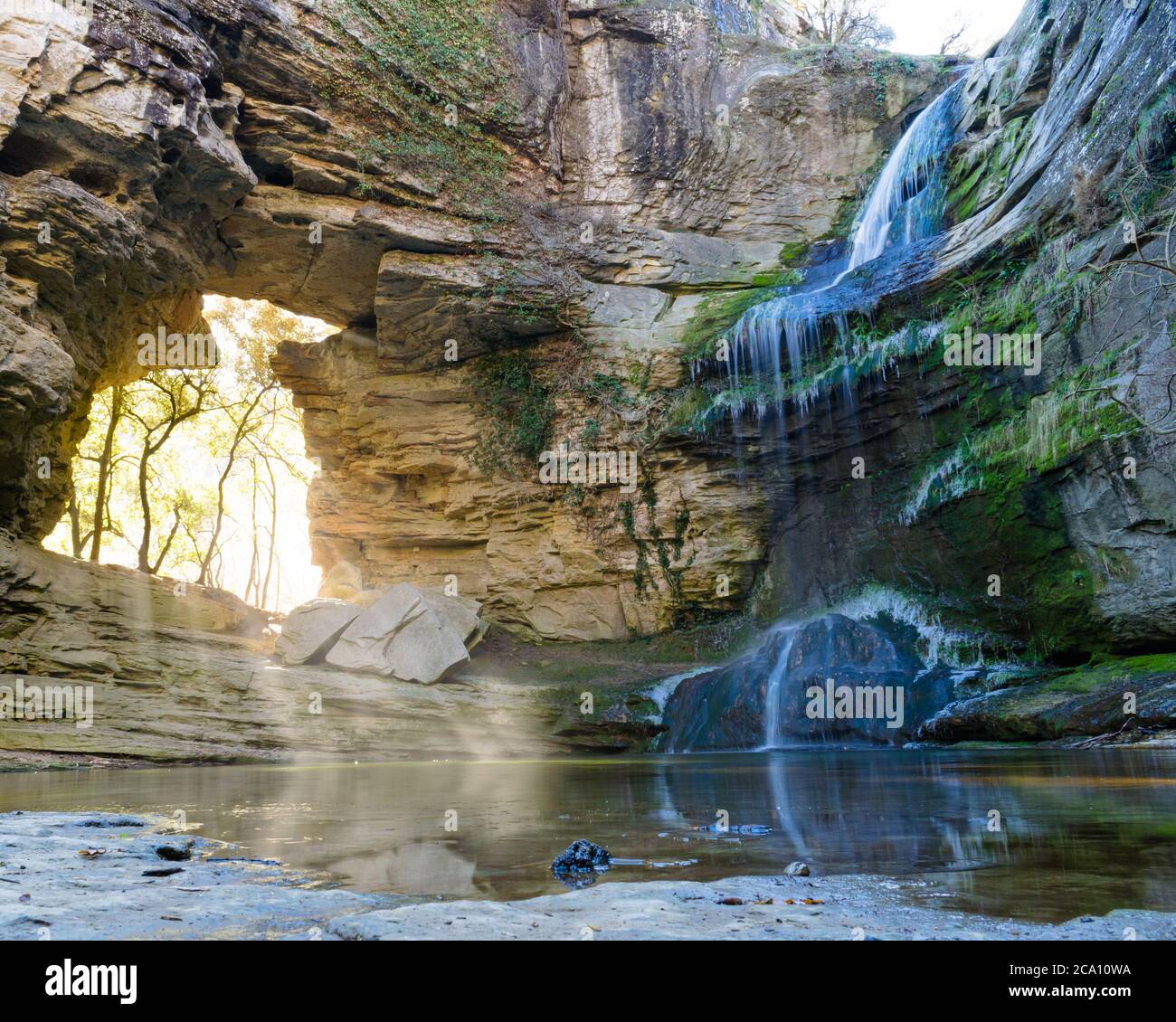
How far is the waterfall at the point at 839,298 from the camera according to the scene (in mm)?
16609

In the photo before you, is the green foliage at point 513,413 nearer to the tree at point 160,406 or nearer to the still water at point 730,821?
the tree at point 160,406

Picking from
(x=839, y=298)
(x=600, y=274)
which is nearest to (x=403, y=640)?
(x=600, y=274)

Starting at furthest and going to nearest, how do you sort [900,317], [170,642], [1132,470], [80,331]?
[900,317] → [80,331] → [170,642] → [1132,470]

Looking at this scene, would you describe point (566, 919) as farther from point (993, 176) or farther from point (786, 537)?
point (993, 176)

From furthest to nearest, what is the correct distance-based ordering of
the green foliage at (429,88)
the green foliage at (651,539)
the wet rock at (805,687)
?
the green foliage at (651,539), the green foliage at (429,88), the wet rock at (805,687)

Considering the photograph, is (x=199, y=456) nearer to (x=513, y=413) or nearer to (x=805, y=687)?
(x=513, y=413)

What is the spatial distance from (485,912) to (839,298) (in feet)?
52.9

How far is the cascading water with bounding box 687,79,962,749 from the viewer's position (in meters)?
16.5

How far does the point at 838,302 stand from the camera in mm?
16500

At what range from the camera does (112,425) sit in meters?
21.8

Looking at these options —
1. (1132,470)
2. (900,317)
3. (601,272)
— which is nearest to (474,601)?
(601,272)

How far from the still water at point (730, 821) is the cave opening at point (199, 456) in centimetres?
1546

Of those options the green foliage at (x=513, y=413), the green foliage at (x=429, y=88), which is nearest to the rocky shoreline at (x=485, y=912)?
the green foliage at (x=513, y=413)

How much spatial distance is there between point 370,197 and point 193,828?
614 inches
